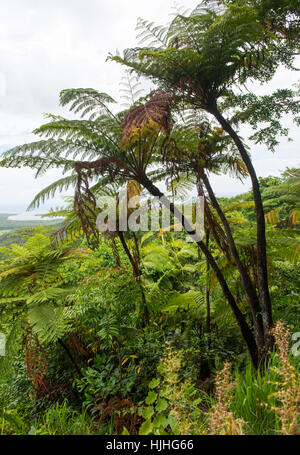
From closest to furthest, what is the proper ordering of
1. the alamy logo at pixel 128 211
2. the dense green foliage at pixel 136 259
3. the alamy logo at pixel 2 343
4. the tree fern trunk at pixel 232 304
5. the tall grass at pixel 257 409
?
the tall grass at pixel 257 409, the dense green foliage at pixel 136 259, the alamy logo at pixel 2 343, the tree fern trunk at pixel 232 304, the alamy logo at pixel 128 211

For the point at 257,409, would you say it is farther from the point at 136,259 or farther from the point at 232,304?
the point at 136,259

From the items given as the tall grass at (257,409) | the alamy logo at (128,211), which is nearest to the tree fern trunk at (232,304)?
the alamy logo at (128,211)

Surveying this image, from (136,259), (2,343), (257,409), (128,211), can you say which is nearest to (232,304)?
(257,409)

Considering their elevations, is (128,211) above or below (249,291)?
above

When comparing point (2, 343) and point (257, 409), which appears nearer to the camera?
point (257, 409)

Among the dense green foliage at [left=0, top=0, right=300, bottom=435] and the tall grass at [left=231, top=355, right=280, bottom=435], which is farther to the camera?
the dense green foliage at [left=0, top=0, right=300, bottom=435]

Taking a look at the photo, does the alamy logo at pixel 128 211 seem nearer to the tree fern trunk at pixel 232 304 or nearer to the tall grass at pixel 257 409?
the tree fern trunk at pixel 232 304

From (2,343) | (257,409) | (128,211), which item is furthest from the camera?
(128,211)

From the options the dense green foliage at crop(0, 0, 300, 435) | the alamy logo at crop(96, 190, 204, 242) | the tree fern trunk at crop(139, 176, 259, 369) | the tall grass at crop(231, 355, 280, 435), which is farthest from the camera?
the alamy logo at crop(96, 190, 204, 242)

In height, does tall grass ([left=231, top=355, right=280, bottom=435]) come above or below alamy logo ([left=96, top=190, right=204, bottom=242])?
below

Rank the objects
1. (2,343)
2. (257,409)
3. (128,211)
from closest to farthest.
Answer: (257,409) < (2,343) < (128,211)

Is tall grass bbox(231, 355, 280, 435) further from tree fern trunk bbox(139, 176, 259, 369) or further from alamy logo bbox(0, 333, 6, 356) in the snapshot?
alamy logo bbox(0, 333, 6, 356)

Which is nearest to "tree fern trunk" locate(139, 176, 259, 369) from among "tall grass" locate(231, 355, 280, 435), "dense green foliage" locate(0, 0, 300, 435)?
"dense green foliage" locate(0, 0, 300, 435)
